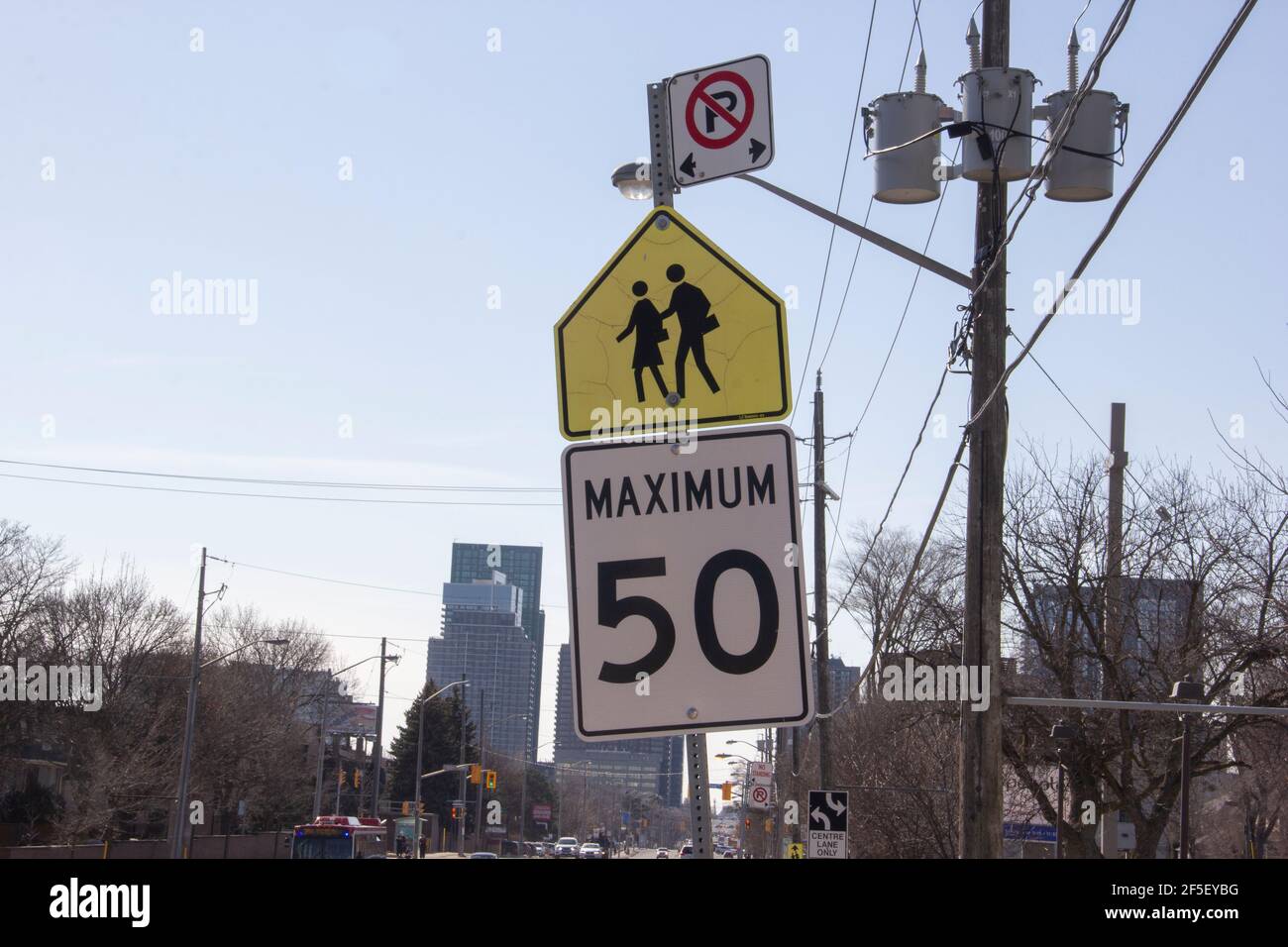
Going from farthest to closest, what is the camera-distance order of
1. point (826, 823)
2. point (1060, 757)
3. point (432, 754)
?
point (432, 754) < point (1060, 757) < point (826, 823)

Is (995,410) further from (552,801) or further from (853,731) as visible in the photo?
(552,801)

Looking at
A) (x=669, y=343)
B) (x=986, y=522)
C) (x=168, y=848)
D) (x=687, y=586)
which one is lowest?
(x=168, y=848)

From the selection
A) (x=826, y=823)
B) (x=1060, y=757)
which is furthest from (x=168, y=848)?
(x=826, y=823)

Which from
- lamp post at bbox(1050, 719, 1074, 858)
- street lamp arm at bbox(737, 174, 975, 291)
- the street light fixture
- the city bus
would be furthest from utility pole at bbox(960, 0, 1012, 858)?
the city bus

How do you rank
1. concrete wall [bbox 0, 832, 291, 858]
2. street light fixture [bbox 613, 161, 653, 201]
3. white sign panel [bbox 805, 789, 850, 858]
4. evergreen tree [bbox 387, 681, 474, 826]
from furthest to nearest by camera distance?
1. evergreen tree [bbox 387, 681, 474, 826]
2. concrete wall [bbox 0, 832, 291, 858]
3. white sign panel [bbox 805, 789, 850, 858]
4. street light fixture [bbox 613, 161, 653, 201]

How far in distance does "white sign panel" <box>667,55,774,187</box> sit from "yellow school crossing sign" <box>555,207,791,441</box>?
1.50 ft

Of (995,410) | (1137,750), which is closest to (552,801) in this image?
(1137,750)

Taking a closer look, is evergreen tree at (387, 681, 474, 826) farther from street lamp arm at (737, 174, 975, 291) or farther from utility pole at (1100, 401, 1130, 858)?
street lamp arm at (737, 174, 975, 291)

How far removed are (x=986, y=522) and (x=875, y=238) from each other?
9.12 ft

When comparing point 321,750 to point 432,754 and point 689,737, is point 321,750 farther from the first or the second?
point 689,737

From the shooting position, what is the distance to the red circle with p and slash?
4.69 meters

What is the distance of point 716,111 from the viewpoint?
4.70 m

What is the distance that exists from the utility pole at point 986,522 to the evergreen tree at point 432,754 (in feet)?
268
